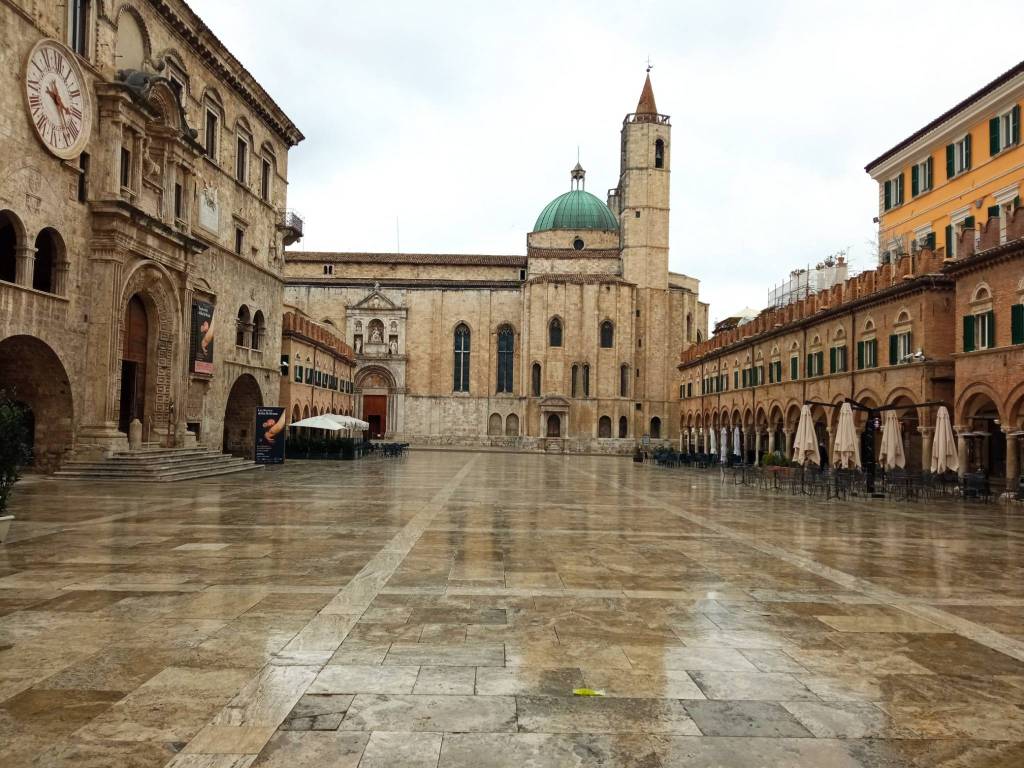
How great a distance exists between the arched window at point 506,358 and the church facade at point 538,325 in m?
0.14

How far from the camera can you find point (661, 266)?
72750 millimetres

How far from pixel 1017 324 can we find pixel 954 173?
993 cm

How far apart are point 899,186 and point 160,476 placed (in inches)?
1230

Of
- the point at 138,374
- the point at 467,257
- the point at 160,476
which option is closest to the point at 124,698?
the point at 160,476

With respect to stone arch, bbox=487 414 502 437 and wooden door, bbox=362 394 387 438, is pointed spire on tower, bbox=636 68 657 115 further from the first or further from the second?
wooden door, bbox=362 394 387 438

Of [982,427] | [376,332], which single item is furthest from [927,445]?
[376,332]

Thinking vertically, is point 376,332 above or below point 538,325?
below

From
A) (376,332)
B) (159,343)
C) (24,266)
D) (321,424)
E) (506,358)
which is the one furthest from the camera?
(506,358)

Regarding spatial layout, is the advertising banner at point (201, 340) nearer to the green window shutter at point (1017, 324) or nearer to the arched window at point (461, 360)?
the green window shutter at point (1017, 324)

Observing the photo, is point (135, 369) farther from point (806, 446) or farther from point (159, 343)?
point (806, 446)

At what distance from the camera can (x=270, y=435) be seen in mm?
31703

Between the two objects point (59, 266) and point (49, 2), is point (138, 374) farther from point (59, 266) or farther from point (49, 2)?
point (49, 2)

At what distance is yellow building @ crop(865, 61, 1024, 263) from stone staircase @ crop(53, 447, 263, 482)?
25930 mm

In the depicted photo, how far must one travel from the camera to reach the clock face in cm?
1961
